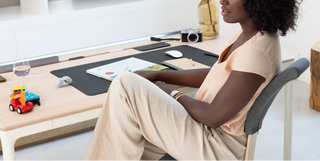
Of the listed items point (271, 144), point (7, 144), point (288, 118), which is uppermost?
point (7, 144)

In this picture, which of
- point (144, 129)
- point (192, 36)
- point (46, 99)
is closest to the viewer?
point (144, 129)

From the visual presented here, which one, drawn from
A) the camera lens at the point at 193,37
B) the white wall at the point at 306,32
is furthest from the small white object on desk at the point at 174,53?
the white wall at the point at 306,32

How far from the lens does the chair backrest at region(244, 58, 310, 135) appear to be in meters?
1.15

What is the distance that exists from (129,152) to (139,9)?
1792mm

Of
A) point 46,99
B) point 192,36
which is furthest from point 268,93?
point 192,36

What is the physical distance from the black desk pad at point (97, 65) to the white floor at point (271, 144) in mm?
681

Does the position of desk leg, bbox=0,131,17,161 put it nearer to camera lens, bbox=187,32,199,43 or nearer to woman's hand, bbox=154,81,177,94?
woman's hand, bbox=154,81,177,94

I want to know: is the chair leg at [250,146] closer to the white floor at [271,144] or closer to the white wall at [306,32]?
the white floor at [271,144]

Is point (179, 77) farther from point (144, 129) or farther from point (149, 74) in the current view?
point (144, 129)

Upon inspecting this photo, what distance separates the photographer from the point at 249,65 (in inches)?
45.4

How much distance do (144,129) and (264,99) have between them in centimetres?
42

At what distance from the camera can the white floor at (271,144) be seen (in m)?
2.14

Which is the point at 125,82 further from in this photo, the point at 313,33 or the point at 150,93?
the point at 313,33

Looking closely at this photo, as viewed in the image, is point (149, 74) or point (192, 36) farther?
point (192, 36)
